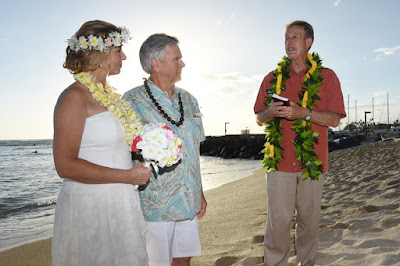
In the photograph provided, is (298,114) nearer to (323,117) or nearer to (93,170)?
(323,117)

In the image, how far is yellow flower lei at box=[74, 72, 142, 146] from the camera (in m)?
2.12

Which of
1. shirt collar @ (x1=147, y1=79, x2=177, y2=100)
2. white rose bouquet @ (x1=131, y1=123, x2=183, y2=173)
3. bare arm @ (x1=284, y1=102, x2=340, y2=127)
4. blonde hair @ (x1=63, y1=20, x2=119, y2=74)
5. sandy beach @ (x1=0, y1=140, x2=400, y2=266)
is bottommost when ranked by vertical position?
sandy beach @ (x1=0, y1=140, x2=400, y2=266)

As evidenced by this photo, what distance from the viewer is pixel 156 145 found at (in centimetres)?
203

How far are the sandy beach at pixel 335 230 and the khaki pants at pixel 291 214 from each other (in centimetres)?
30

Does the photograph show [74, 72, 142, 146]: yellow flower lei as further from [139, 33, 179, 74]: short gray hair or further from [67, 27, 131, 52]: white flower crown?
[139, 33, 179, 74]: short gray hair

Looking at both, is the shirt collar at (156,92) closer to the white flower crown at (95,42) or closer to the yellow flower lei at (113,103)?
the yellow flower lei at (113,103)

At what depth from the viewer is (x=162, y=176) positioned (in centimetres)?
256

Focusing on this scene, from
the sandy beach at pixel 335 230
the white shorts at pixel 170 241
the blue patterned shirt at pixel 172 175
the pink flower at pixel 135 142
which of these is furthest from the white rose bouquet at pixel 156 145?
the sandy beach at pixel 335 230

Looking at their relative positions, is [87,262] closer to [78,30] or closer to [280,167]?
[78,30]

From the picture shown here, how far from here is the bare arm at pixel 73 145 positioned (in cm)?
188

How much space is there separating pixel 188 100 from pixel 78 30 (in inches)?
40.5

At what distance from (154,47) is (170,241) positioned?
1.48 metres

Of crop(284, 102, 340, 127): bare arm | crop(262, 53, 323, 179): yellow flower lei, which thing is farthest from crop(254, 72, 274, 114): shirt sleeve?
crop(284, 102, 340, 127): bare arm

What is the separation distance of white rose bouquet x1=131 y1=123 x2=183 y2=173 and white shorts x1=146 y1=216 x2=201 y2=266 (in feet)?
2.30
